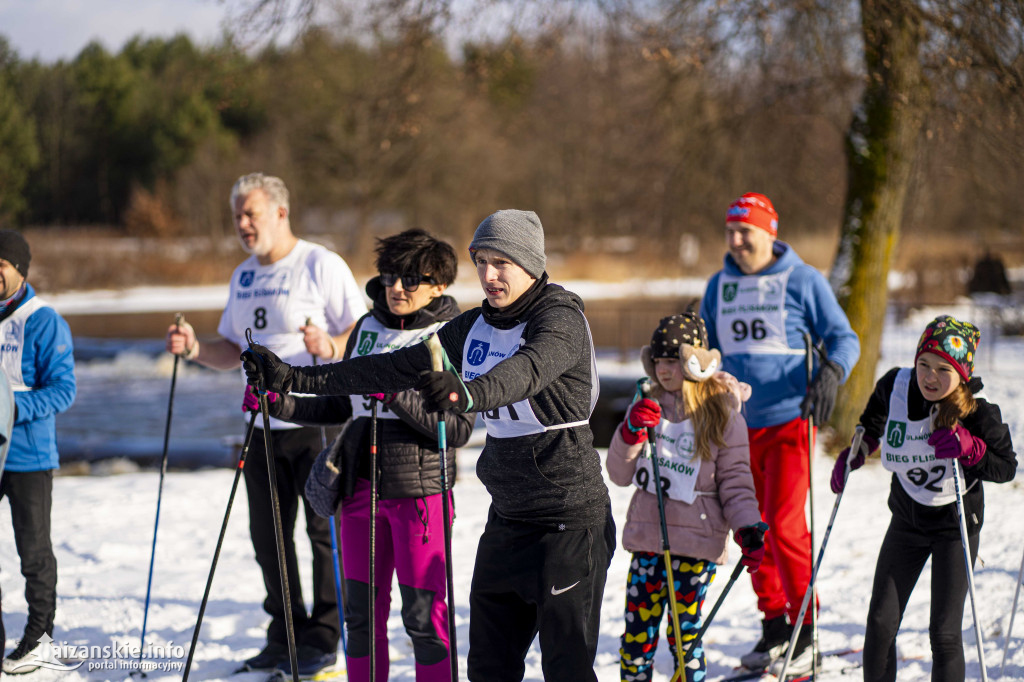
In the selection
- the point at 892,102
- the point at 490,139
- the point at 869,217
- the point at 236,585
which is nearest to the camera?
the point at 236,585

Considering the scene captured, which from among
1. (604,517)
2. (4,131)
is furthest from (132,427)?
(604,517)

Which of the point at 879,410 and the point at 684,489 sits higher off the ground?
the point at 879,410

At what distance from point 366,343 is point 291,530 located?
4.12 feet

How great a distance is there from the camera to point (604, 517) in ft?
9.53

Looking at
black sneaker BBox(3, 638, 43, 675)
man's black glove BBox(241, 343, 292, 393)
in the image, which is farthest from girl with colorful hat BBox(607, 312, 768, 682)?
black sneaker BBox(3, 638, 43, 675)

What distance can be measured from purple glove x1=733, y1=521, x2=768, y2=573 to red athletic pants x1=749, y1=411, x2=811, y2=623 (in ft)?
3.34

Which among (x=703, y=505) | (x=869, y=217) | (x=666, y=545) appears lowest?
(x=666, y=545)

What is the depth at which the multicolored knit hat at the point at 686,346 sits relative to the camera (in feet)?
11.5

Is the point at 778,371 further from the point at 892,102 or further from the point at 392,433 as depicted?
the point at 892,102

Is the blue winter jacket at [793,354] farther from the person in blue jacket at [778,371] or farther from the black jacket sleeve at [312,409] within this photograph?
the black jacket sleeve at [312,409]

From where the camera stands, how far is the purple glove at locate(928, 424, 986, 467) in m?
3.25

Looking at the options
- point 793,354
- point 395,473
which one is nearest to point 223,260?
point 793,354

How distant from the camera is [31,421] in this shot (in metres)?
4.16

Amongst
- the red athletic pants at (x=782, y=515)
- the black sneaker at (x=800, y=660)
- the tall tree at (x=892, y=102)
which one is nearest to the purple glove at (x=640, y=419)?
the red athletic pants at (x=782, y=515)
